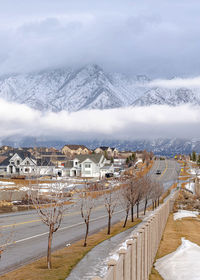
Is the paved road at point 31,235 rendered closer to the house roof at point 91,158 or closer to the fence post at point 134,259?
the fence post at point 134,259

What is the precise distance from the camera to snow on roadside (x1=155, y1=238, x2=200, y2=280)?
14504 millimetres

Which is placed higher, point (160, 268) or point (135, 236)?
point (135, 236)

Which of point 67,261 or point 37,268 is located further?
point 67,261

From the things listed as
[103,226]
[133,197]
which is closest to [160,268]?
[103,226]

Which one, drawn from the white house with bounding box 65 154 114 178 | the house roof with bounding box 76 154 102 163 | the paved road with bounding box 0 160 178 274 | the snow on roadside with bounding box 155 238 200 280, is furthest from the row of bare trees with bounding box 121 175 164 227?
the house roof with bounding box 76 154 102 163

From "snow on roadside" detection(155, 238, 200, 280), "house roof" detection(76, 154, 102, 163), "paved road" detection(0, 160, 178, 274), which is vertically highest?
"house roof" detection(76, 154, 102, 163)

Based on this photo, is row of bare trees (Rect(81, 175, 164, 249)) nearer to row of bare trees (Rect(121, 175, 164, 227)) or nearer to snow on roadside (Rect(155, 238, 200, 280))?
row of bare trees (Rect(121, 175, 164, 227))

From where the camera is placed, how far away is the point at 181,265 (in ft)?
52.6

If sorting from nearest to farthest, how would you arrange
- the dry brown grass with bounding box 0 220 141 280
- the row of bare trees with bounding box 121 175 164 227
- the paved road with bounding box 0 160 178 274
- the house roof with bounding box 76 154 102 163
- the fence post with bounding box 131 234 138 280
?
the fence post with bounding box 131 234 138 280, the dry brown grass with bounding box 0 220 141 280, the paved road with bounding box 0 160 178 274, the row of bare trees with bounding box 121 175 164 227, the house roof with bounding box 76 154 102 163

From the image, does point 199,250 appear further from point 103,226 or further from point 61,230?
point 103,226

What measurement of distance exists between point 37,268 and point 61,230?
1567cm

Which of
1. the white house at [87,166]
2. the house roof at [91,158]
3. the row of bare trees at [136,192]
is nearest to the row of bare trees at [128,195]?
the row of bare trees at [136,192]

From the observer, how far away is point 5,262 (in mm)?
20766

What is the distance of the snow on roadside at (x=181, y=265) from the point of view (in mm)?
14504
